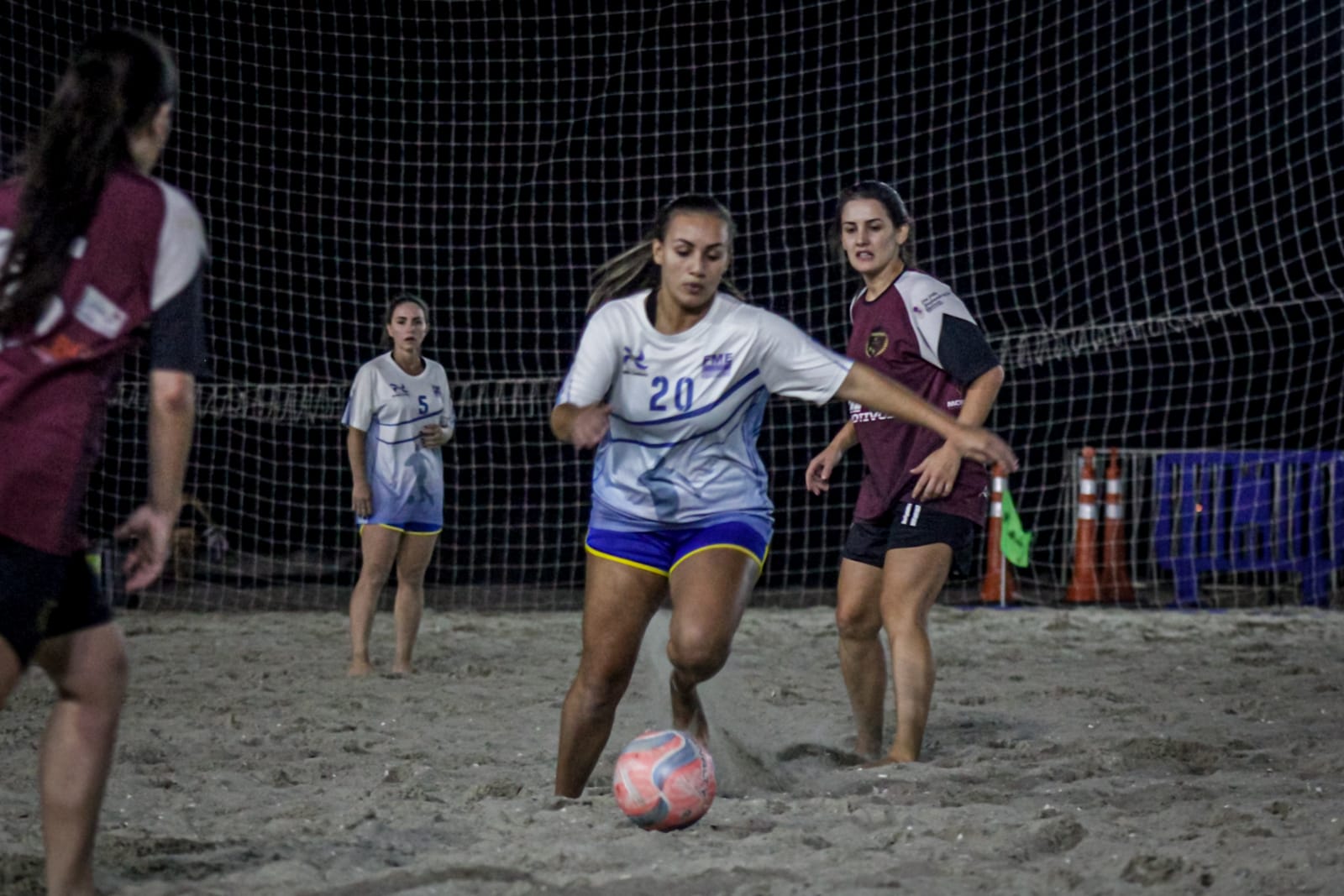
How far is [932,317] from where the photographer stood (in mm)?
4508

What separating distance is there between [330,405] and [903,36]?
6.29 m

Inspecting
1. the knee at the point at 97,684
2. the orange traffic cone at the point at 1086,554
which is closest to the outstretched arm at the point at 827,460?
the knee at the point at 97,684

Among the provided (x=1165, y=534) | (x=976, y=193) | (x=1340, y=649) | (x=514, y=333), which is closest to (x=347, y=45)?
(x=514, y=333)

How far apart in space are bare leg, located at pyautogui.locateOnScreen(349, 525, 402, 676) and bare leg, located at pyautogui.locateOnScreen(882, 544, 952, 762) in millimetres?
3006

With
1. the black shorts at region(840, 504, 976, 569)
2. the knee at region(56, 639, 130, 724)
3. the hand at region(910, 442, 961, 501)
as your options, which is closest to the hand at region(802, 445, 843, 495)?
the black shorts at region(840, 504, 976, 569)

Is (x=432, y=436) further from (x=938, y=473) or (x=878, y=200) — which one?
(x=938, y=473)

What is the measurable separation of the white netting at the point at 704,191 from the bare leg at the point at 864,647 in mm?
7395

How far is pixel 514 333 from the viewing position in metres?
13.9

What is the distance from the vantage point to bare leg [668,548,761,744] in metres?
3.68

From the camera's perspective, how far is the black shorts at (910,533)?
4.49 m

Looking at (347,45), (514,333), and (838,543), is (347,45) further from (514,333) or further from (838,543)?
(838,543)

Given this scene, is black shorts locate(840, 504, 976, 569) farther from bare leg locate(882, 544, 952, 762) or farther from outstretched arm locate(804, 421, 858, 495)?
outstretched arm locate(804, 421, 858, 495)

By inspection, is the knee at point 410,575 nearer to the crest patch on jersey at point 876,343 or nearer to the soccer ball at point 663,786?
the crest patch on jersey at point 876,343


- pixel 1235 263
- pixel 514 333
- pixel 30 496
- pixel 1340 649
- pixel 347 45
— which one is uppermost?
pixel 347 45
